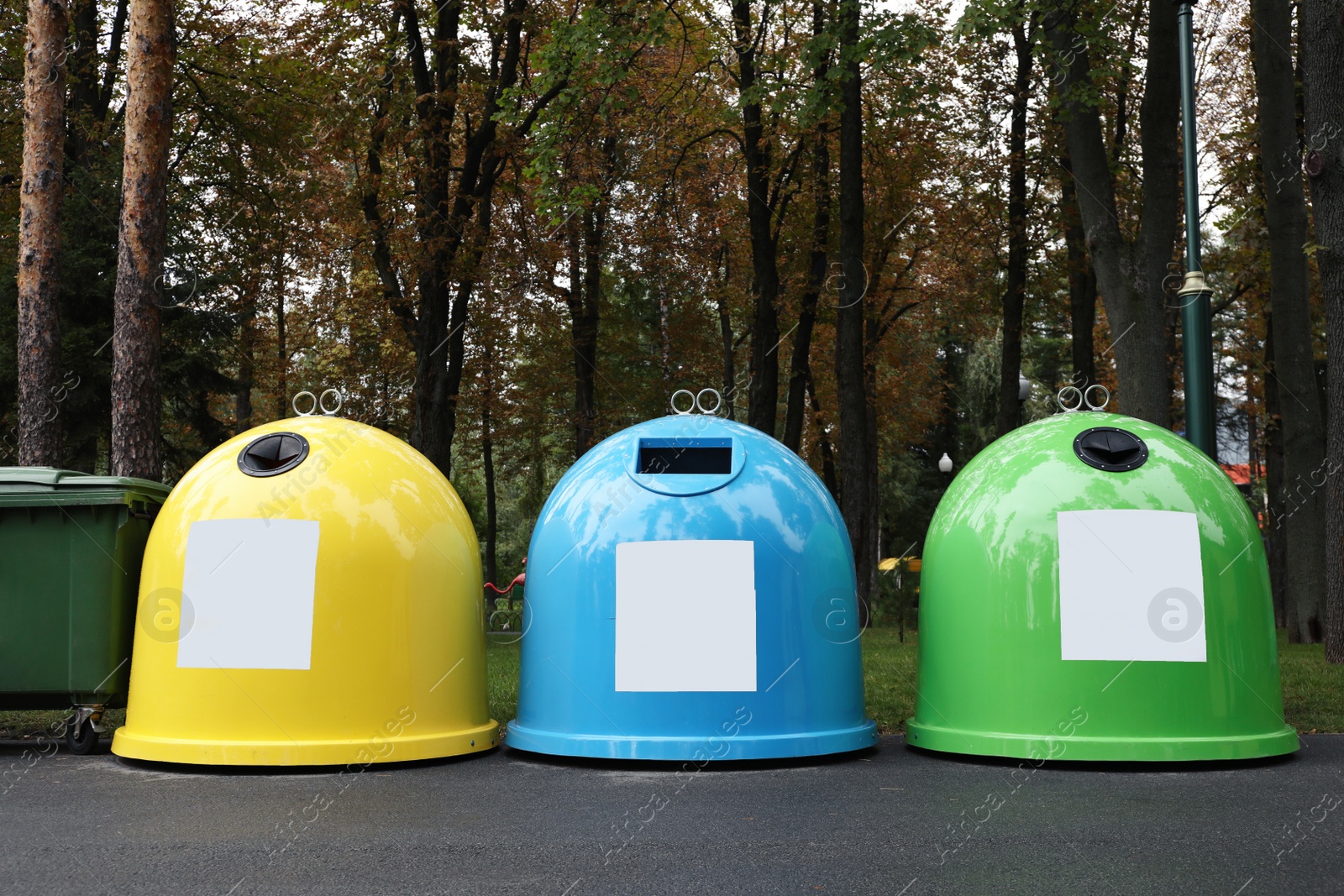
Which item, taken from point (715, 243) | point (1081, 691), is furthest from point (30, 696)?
point (715, 243)

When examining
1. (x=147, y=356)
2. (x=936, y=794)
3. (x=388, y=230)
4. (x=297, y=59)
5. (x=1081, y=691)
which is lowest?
(x=936, y=794)

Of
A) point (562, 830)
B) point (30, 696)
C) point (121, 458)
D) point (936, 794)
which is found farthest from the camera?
point (121, 458)

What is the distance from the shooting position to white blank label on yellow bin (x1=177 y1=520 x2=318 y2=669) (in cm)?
497

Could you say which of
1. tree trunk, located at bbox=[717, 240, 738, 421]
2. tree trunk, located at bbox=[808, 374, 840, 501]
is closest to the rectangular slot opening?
tree trunk, located at bbox=[717, 240, 738, 421]

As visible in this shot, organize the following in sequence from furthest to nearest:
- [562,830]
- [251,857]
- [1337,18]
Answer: [1337,18] → [562,830] → [251,857]

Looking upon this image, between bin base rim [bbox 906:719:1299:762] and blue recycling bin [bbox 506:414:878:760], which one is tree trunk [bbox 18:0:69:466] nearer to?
blue recycling bin [bbox 506:414:878:760]

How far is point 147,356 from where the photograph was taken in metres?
8.16

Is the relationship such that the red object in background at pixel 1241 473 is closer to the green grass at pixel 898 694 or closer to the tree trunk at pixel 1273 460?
the tree trunk at pixel 1273 460

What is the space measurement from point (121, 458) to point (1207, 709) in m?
6.91

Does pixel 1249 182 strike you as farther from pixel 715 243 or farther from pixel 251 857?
pixel 251 857

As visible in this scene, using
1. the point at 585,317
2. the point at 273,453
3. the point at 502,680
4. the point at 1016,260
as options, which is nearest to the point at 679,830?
the point at 273,453

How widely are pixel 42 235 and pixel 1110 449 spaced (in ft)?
27.5

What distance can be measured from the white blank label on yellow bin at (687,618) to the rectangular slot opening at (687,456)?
1.85 ft

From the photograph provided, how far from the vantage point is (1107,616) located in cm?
491
